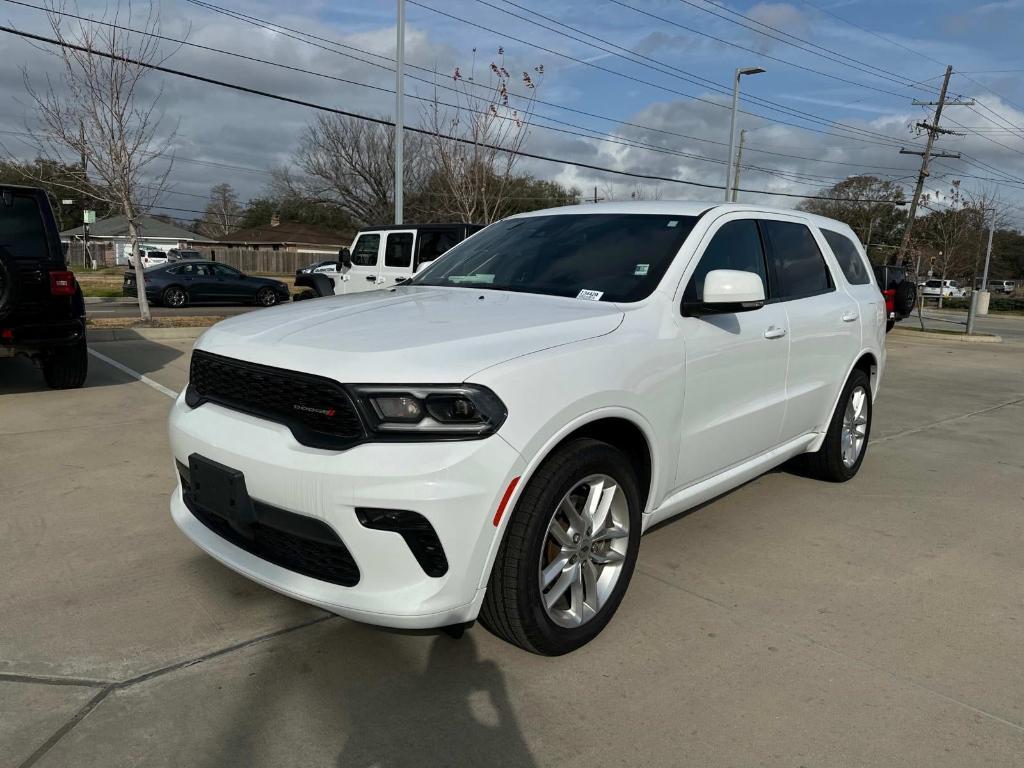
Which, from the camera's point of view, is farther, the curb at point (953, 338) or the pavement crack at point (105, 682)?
the curb at point (953, 338)

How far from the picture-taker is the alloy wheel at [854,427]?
5.12 m

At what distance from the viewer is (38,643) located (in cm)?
289

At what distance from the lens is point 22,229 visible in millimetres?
6715

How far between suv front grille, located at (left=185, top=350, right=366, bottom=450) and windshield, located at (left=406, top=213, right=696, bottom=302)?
1.32 metres

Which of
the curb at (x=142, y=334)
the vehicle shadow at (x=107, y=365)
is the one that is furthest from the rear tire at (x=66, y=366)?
the curb at (x=142, y=334)

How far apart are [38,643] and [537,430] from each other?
2.08m

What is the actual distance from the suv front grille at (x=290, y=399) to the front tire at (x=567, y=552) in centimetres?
65

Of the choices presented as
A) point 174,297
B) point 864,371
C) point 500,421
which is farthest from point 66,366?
point 174,297

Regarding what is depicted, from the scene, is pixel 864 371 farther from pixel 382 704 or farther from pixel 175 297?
pixel 175 297

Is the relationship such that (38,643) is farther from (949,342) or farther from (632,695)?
(949,342)

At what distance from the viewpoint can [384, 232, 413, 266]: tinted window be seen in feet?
43.6

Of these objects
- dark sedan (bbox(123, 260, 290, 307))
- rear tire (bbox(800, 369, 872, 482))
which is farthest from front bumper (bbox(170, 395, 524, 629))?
dark sedan (bbox(123, 260, 290, 307))

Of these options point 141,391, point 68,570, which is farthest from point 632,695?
point 141,391

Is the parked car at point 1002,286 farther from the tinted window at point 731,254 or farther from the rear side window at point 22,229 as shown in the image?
the rear side window at point 22,229
